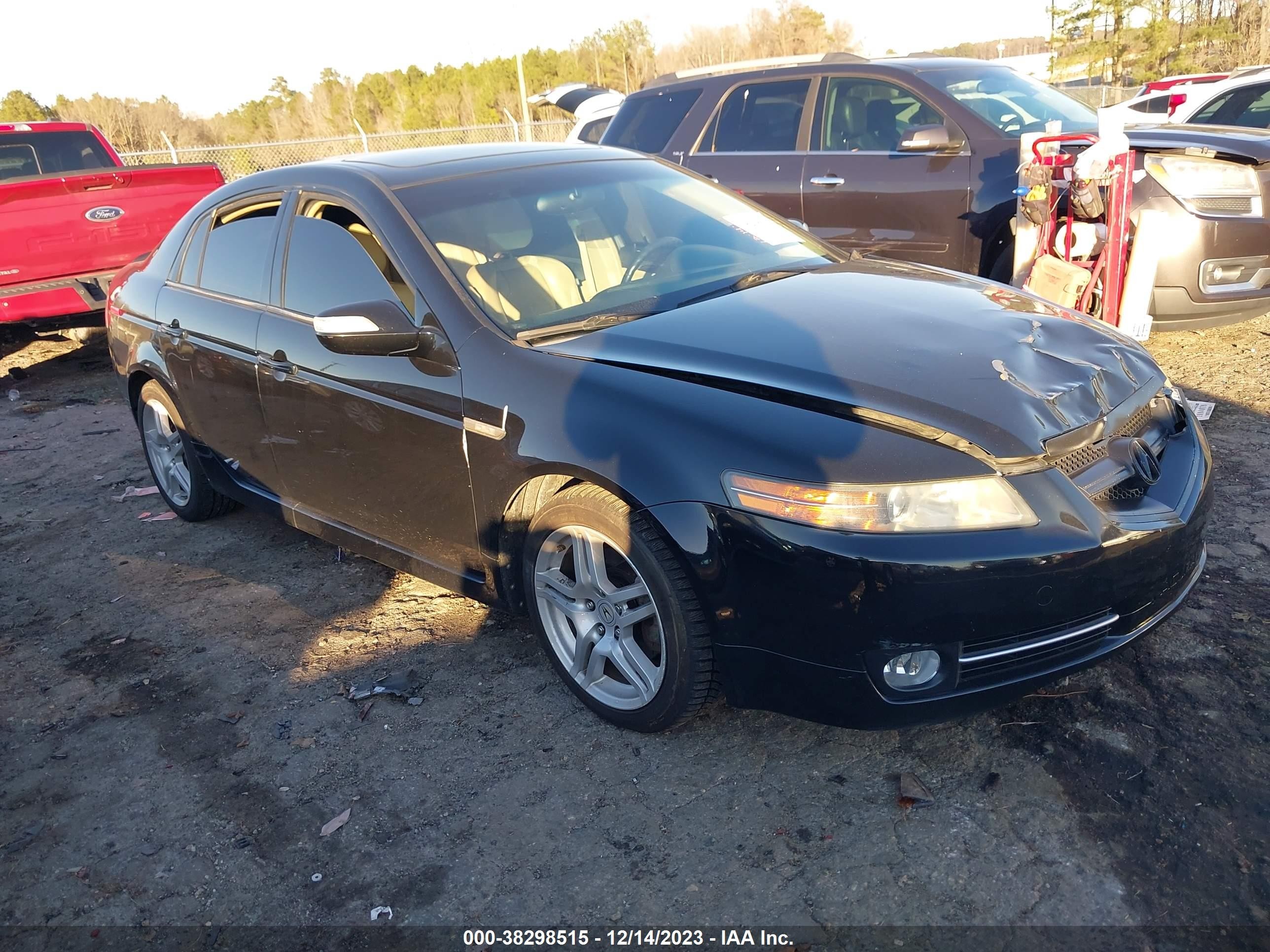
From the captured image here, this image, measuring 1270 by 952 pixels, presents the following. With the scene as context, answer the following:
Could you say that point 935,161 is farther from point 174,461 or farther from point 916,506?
point 174,461

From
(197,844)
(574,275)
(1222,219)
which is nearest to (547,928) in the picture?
(197,844)

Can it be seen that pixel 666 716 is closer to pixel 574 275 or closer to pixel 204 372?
pixel 574 275

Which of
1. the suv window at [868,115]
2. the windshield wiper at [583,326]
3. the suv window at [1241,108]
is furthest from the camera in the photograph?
the suv window at [1241,108]

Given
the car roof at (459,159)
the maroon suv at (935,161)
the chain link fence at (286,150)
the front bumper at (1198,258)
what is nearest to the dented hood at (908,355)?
the car roof at (459,159)

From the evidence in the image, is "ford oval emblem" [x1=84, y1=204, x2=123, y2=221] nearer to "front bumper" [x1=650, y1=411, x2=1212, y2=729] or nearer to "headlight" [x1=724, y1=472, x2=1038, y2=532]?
"front bumper" [x1=650, y1=411, x2=1212, y2=729]

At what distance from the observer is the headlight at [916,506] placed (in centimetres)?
236

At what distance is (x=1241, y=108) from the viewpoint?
9078 mm

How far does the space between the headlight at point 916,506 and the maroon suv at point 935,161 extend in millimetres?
3789

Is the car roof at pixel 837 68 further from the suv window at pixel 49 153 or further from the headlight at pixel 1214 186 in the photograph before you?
the suv window at pixel 49 153

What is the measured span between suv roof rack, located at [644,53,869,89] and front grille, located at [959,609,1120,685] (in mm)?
5248

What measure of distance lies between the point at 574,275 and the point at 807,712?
5.74 ft

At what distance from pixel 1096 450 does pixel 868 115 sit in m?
4.59

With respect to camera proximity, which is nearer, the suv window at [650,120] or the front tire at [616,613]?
the front tire at [616,613]

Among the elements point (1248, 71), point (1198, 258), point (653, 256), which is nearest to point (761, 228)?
point (653, 256)
